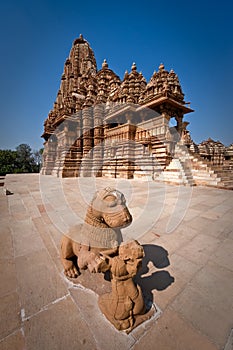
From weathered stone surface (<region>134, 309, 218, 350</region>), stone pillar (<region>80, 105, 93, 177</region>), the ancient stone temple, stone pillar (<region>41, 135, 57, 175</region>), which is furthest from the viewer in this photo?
stone pillar (<region>41, 135, 57, 175</region>)

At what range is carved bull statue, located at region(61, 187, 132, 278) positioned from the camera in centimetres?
134

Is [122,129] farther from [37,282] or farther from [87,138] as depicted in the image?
[37,282]

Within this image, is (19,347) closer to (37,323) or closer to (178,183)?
(37,323)

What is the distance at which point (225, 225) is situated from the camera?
3266mm

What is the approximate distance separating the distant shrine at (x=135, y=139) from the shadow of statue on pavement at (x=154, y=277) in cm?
751

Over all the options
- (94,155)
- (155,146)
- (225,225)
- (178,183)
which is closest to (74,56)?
(94,155)

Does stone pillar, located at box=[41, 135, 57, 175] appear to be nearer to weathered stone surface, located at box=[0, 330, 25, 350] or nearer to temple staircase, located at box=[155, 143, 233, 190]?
temple staircase, located at box=[155, 143, 233, 190]

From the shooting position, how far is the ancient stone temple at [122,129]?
1198cm

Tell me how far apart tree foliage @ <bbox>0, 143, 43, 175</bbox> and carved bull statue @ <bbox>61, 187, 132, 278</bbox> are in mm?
37093

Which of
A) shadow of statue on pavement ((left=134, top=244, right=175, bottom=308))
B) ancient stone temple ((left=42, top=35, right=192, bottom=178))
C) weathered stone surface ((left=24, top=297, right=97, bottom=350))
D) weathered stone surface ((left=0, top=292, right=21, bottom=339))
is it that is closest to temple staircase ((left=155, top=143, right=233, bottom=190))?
ancient stone temple ((left=42, top=35, right=192, bottom=178))

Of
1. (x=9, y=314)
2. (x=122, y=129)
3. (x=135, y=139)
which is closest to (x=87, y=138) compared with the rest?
(x=122, y=129)

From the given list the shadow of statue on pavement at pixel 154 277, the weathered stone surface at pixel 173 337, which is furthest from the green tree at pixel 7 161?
the weathered stone surface at pixel 173 337

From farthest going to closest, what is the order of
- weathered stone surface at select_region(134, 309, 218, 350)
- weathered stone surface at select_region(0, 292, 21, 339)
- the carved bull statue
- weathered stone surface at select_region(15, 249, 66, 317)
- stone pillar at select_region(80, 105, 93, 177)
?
stone pillar at select_region(80, 105, 93, 177) < weathered stone surface at select_region(15, 249, 66, 317) < the carved bull statue < weathered stone surface at select_region(0, 292, 21, 339) < weathered stone surface at select_region(134, 309, 218, 350)

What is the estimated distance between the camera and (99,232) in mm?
1526
